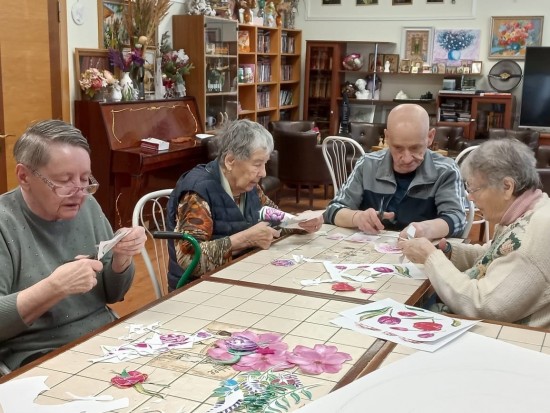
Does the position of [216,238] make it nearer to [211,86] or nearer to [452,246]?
[452,246]

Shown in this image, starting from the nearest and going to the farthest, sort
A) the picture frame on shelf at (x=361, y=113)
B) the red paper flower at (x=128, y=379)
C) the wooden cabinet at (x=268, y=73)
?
1. the red paper flower at (x=128, y=379)
2. the wooden cabinet at (x=268, y=73)
3. the picture frame on shelf at (x=361, y=113)

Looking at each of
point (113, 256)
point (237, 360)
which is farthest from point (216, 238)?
point (237, 360)

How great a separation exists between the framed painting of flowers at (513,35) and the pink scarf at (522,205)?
680 centimetres

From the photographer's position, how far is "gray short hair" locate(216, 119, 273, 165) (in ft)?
8.25

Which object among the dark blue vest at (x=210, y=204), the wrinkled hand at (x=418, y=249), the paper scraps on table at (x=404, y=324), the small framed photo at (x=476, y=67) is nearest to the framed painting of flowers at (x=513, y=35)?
the small framed photo at (x=476, y=67)

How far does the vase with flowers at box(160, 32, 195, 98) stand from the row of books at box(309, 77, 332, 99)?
3001mm

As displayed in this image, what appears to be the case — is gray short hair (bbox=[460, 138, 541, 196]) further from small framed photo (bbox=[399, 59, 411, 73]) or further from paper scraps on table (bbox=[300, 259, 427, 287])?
small framed photo (bbox=[399, 59, 411, 73])

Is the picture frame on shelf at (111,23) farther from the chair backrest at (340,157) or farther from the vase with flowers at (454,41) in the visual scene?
the vase with flowers at (454,41)

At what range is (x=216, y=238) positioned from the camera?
8.31 ft

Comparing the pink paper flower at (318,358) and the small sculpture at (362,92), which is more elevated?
the small sculpture at (362,92)

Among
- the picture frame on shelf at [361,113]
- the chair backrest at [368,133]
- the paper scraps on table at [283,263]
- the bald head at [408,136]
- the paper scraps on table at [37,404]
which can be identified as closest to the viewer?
the paper scraps on table at [37,404]

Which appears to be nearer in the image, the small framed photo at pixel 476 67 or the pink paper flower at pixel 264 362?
the pink paper flower at pixel 264 362

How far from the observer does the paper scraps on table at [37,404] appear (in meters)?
1.24

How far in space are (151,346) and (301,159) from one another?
5401mm
